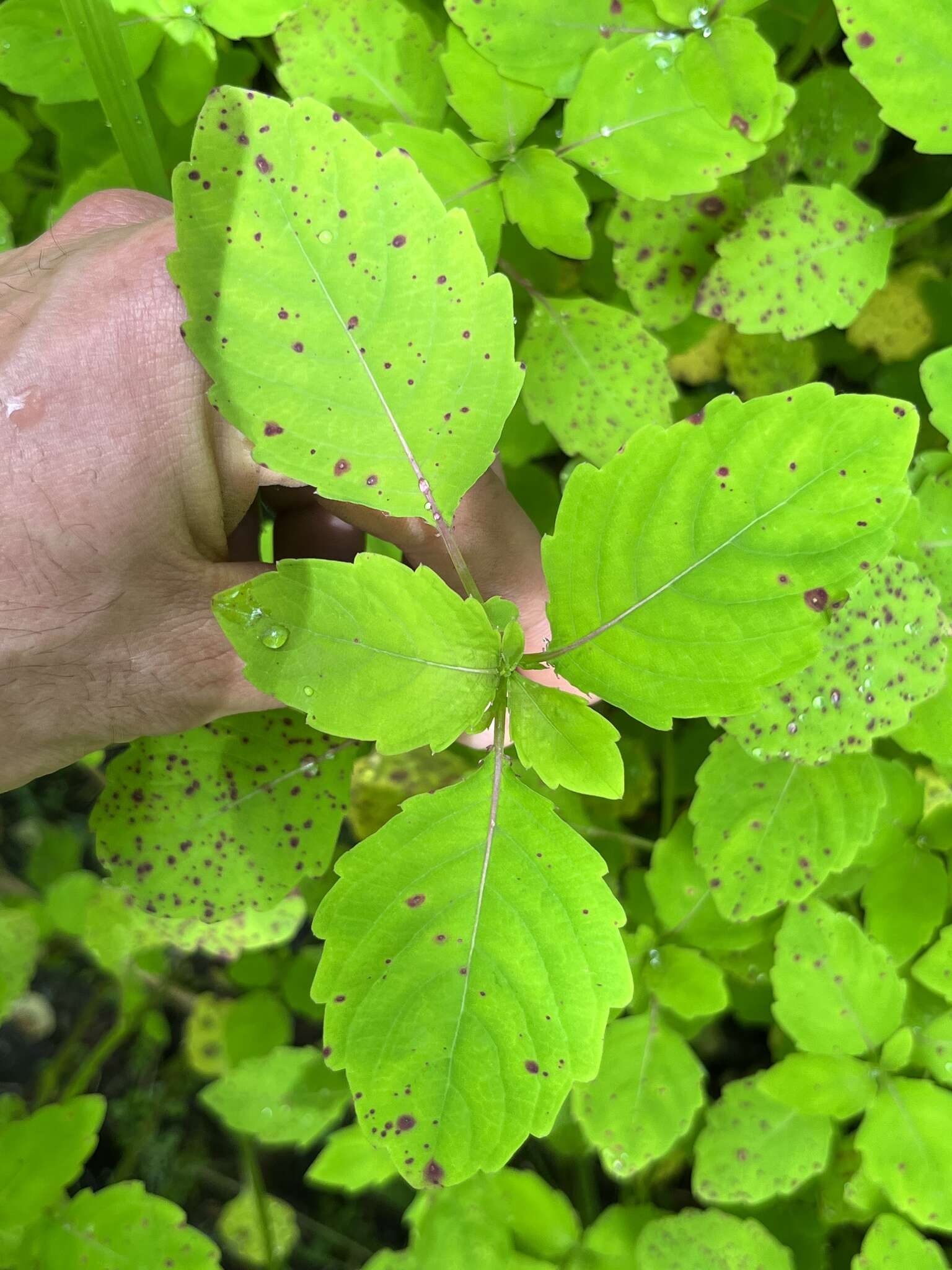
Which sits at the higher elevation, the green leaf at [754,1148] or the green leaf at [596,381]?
the green leaf at [596,381]

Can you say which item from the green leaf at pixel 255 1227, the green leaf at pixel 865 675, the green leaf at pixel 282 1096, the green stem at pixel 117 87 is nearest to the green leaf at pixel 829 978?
the green leaf at pixel 865 675

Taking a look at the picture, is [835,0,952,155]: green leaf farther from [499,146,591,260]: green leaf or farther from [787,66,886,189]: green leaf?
[499,146,591,260]: green leaf

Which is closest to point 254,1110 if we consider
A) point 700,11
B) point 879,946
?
point 879,946

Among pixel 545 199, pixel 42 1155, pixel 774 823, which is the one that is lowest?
pixel 42 1155

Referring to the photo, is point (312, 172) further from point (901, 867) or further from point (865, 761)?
point (901, 867)

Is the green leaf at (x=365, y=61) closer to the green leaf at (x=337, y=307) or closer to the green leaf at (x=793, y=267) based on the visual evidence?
the green leaf at (x=793, y=267)

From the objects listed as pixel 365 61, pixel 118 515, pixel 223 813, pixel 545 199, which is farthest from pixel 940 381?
pixel 223 813

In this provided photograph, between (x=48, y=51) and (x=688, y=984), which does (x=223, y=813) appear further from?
(x=48, y=51)

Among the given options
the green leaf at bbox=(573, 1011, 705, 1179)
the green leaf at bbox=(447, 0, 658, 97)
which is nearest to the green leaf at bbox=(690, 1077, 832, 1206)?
the green leaf at bbox=(573, 1011, 705, 1179)
